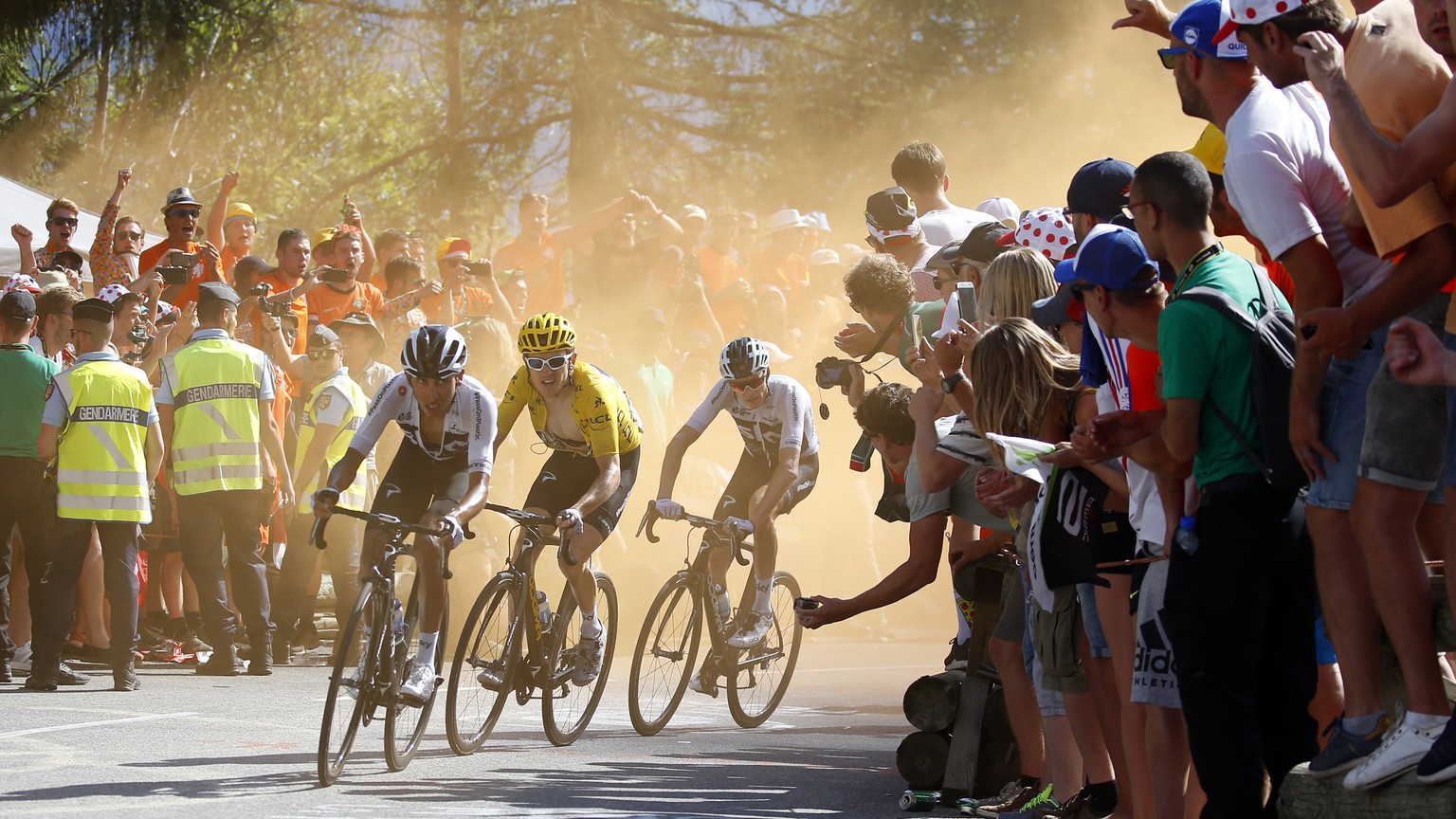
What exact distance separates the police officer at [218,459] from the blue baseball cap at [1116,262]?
8.17 meters

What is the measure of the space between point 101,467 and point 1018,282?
6.89 metres

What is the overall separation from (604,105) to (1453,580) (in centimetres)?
1925

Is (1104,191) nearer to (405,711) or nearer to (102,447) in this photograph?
(405,711)

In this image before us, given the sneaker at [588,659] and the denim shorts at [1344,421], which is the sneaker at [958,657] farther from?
the denim shorts at [1344,421]

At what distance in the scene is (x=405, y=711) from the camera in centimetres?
872

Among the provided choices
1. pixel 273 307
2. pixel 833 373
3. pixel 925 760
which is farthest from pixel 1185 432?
pixel 273 307

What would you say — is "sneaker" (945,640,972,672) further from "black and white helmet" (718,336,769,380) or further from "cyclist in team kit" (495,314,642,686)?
"black and white helmet" (718,336,769,380)

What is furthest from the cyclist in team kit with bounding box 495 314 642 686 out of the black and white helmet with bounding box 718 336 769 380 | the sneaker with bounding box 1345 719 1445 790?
the sneaker with bounding box 1345 719 1445 790

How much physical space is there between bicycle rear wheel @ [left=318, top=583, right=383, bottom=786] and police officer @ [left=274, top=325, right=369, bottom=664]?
14.6 ft

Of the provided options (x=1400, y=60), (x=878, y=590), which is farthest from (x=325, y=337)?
(x=1400, y=60)

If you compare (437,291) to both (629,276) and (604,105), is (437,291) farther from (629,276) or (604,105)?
(604,105)

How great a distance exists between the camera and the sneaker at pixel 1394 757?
4180mm

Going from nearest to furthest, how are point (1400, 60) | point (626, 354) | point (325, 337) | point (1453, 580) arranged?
point (1453, 580)
point (1400, 60)
point (325, 337)
point (626, 354)

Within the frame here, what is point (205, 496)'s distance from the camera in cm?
1206
